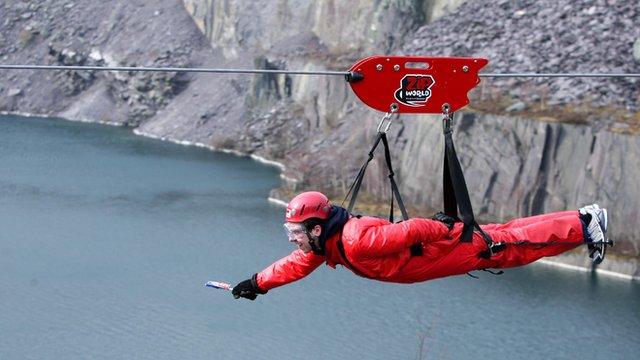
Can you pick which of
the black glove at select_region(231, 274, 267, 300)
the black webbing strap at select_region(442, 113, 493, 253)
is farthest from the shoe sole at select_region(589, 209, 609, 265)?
the black glove at select_region(231, 274, 267, 300)

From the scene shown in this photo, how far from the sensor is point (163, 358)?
19.8 metres

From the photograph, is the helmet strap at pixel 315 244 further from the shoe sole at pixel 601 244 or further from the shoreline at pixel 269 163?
A: the shoreline at pixel 269 163

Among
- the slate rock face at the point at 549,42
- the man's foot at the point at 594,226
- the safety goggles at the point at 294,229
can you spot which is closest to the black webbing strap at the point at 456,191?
the man's foot at the point at 594,226

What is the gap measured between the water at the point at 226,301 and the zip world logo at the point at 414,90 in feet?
46.1

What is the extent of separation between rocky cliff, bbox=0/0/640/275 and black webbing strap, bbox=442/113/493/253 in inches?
872

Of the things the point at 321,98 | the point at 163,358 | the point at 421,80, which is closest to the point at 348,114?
the point at 321,98

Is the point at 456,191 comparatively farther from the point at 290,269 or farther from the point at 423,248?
the point at 290,269

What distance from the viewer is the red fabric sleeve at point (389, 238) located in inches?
226

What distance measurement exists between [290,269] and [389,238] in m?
0.73

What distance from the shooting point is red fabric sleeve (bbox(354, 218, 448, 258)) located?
5742 mm

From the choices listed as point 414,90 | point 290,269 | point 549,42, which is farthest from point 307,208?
point 549,42

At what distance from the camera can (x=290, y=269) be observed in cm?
623

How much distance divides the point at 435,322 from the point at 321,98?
2099 cm

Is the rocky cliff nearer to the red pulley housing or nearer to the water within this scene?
the water
